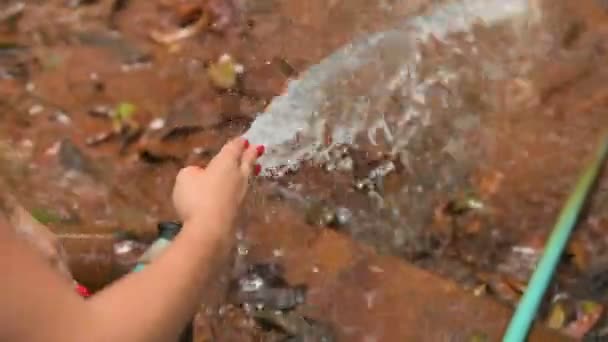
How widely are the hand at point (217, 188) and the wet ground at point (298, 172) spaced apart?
0.53m

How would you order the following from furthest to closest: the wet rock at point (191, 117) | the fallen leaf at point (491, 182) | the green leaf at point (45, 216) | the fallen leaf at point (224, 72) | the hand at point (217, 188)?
the fallen leaf at point (224, 72)
the wet rock at point (191, 117)
the fallen leaf at point (491, 182)
the green leaf at point (45, 216)
the hand at point (217, 188)

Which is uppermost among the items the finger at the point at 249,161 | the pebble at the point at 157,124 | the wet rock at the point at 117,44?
the finger at the point at 249,161

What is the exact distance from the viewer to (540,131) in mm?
1882

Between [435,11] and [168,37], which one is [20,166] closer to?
[168,37]

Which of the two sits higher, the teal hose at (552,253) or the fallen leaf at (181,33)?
the teal hose at (552,253)

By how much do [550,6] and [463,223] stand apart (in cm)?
86

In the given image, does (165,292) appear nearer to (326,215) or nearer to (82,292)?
(82,292)

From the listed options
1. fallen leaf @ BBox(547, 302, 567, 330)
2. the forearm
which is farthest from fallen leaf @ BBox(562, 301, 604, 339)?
the forearm

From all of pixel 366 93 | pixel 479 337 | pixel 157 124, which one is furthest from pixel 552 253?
pixel 157 124

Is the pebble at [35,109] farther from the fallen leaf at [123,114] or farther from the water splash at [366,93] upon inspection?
the water splash at [366,93]

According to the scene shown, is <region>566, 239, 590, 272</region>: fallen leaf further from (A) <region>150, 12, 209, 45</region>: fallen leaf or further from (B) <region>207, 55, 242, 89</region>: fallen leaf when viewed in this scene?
(A) <region>150, 12, 209, 45</region>: fallen leaf

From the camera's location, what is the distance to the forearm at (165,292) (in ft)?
2.13

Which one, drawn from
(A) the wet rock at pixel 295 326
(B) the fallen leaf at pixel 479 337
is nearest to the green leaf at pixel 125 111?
Result: (A) the wet rock at pixel 295 326

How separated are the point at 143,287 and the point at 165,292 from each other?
0.08ft
